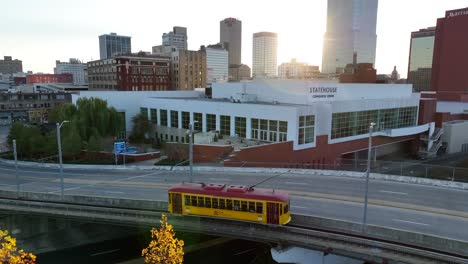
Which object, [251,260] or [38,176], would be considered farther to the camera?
[38,176]

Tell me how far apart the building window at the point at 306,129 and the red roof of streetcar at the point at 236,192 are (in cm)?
2548

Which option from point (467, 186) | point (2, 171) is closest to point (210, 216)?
point (467, 186)

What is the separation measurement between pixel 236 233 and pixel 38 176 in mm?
26625

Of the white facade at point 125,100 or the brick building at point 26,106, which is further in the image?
the brick building at point 26,106

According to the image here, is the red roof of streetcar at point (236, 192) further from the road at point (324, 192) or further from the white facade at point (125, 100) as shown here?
the white facade at point (125, 100)

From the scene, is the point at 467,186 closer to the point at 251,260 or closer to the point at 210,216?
the point at 251,260

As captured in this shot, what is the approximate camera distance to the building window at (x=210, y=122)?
58562 millimetres

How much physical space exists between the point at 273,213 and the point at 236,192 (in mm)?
2940

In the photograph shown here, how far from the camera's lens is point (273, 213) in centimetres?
2328

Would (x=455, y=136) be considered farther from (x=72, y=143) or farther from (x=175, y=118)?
(x=72, y=143)

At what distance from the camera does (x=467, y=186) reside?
3189 cm

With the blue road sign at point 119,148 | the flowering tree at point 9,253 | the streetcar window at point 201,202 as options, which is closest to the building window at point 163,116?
the blue road sign at point 119,148

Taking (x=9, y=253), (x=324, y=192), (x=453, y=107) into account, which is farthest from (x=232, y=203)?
(x=453, y=107)

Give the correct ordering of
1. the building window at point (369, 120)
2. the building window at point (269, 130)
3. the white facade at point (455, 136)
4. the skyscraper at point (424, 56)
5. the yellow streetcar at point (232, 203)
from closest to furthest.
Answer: the yellow streetcar at point (232, 203)
the building window at point (269, 130)
the building window at point (369, 120)
the white facade at point (455, 136)
the skyscraper at point (424, 56)
